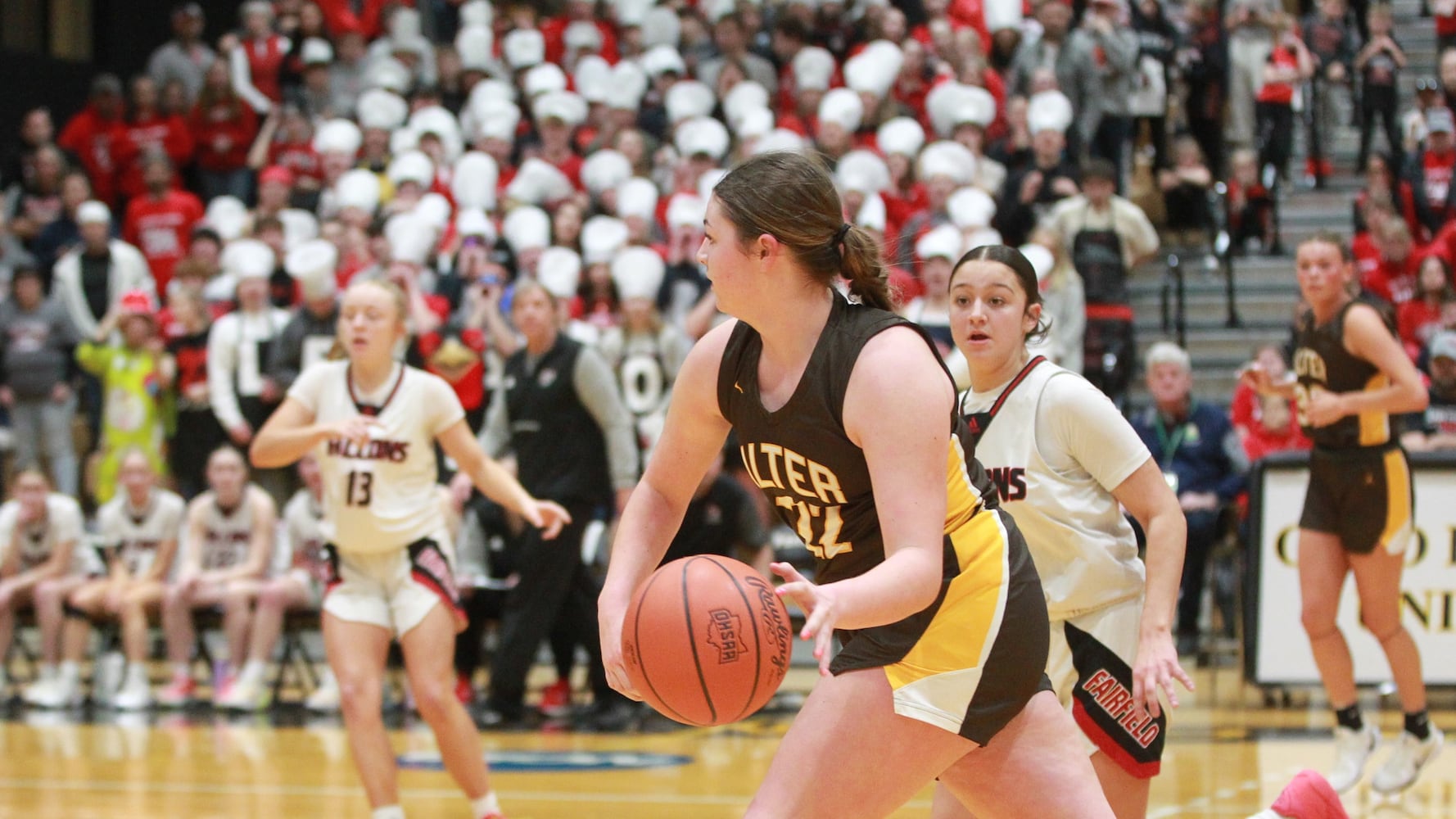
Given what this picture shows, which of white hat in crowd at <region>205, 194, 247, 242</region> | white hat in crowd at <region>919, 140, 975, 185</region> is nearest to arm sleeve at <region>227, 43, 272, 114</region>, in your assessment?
white hat in crowd at <region>205, 194, 247, 242</region>

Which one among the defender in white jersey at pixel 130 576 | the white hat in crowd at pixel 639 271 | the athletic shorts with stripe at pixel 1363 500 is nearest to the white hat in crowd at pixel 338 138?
the white hat in crowd at pixel 639 271

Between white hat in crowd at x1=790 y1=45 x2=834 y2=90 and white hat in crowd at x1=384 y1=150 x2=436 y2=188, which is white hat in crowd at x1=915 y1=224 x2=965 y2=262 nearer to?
white hat in crowd at x1=790 y1=45 x2=834 y2=90

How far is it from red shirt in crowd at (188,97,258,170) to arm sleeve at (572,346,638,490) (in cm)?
741

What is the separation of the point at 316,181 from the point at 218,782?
7788 millimetres

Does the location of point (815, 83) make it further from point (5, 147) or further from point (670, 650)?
point (670, 650)

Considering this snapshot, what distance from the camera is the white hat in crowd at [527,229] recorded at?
1244cm

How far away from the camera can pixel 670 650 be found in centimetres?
312

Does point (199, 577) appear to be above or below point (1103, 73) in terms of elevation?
below

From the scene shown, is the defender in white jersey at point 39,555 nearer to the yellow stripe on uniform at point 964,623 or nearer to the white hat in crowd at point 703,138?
the white hat in crowd at point 703,138

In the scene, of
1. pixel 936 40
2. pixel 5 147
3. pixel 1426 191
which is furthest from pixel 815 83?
pixel 5 147

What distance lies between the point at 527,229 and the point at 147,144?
16.0ft

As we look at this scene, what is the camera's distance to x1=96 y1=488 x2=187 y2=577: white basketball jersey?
1099 centimetres

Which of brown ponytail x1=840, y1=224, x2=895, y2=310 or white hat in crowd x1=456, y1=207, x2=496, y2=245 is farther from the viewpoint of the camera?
white hat in crowd x1=456, y1=207, x2=496, y2=245

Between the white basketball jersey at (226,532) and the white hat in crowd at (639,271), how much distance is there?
269cm
